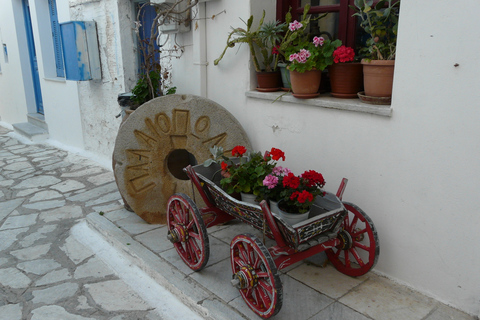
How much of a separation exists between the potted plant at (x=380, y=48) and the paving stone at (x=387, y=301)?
49.2 inches

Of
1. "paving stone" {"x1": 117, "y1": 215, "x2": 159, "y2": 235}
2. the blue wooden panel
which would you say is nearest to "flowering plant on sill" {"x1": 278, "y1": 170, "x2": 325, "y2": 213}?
"paving stone" {"x1": 117, "y1": 215, "x2": 159, "y2": 235}

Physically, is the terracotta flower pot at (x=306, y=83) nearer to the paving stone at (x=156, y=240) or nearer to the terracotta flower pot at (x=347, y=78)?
the terracotta flower pot at (x=347, y=78)

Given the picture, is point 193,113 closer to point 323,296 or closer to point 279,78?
point 279,78

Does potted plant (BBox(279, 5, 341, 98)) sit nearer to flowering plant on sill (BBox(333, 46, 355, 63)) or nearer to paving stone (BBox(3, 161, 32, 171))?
flowering plant on sill (BBox(333, 46, 355, 63))

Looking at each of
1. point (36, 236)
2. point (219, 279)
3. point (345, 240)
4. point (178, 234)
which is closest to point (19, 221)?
point (36, 236)

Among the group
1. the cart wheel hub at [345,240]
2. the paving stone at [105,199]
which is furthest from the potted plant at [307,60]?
A: the paving stone at [105,199]

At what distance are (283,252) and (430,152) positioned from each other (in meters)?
1.03

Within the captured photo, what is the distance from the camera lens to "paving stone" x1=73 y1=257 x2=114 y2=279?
10.2 ft

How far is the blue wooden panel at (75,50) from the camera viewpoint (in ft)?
17.4

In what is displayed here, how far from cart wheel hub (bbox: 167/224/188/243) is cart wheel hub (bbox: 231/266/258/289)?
611mm

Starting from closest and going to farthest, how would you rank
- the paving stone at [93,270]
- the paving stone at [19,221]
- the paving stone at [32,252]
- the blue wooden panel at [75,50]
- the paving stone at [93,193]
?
the paving stone at [93,270]
the paving stone at [32,252]
the paving stone at [19,221]
the paving stone at [93,193]
the blue wooden panel at [75,50]

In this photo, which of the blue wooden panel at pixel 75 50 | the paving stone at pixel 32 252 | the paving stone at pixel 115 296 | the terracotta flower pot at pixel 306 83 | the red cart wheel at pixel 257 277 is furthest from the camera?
the blue wooden panel at pixel 75 50

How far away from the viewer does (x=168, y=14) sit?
381cm

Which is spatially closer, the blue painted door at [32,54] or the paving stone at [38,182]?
the paving stone at [38,182]
